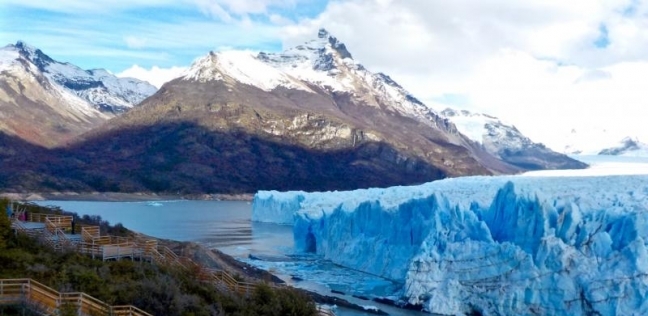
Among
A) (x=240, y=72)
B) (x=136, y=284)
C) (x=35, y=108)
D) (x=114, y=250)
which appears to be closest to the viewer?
(x=136, y=284)

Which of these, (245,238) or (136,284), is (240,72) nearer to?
(245,238)

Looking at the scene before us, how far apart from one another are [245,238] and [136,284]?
32.5 m

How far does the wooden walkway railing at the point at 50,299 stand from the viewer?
11.3 meters

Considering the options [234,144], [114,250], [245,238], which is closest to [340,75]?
[234,144]

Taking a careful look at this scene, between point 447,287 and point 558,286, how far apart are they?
11.8 feet

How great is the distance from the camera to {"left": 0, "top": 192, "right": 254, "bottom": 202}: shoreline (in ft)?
247

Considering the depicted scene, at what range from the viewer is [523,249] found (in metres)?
24.6

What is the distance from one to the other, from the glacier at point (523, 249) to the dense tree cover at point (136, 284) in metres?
10.3

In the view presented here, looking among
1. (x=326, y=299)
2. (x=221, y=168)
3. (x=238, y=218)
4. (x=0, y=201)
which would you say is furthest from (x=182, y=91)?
(x=0, y=201)

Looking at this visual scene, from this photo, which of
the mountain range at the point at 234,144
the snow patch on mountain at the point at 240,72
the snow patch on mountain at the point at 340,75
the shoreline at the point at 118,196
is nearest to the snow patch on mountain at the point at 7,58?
the mountain range at the point at 234,144

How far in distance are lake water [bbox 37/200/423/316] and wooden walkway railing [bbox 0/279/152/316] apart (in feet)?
41.7

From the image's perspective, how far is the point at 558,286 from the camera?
73.7 ft

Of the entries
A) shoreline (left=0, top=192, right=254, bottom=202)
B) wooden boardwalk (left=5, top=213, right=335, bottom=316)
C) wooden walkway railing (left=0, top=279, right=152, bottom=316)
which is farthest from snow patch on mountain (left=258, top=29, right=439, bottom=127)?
wooden walkway railing (left=0, top=279, right=152, bottom=316)

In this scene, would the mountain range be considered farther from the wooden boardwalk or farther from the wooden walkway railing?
the wooden walkway railing
